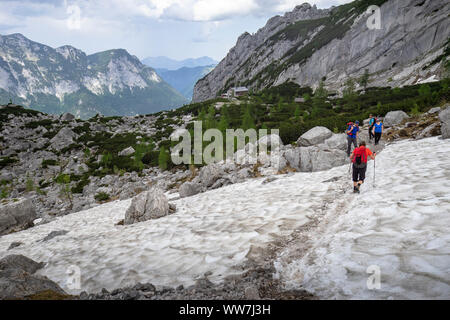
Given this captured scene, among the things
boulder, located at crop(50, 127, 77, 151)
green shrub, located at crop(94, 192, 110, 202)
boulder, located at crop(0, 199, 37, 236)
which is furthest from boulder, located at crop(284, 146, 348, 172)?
boulder, located at crop(50, 127, 77, 151)

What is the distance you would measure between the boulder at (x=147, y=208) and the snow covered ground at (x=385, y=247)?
7.69m

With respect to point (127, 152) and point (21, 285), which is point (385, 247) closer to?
point (21, 285)

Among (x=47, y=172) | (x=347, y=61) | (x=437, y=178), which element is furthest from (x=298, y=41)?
(x=437, y=178)

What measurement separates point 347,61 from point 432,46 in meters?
30.2

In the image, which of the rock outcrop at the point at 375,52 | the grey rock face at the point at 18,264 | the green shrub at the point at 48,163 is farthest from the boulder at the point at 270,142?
the rock outcrop at the point at 375,52

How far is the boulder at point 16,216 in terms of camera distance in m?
18.7

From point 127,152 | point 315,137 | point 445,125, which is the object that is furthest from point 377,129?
point 127,152

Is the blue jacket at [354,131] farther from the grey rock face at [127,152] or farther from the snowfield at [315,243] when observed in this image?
the grey rock face at [127,152]

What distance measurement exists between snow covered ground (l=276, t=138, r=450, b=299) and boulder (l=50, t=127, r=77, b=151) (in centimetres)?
5561

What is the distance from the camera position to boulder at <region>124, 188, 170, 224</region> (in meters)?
11.8

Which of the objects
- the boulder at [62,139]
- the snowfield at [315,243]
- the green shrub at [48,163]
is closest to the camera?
the snowfield at [315,243]

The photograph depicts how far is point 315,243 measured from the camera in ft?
19.7

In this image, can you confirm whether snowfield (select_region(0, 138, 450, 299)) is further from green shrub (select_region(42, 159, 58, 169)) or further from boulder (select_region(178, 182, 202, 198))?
green shrub (select_region(42, 159, 58, 169))
